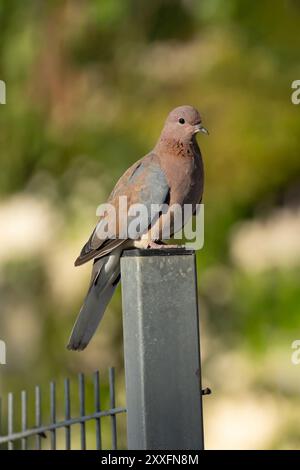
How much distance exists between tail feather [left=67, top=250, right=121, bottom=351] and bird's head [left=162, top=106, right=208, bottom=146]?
1.98ft

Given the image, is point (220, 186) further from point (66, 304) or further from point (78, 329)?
point (78, 329)

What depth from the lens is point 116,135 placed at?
844 cm

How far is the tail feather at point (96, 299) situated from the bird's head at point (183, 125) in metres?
0.60

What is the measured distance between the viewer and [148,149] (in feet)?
26.5

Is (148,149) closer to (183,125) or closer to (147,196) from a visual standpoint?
(183,125)

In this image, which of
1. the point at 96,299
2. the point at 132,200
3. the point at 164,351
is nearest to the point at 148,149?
the point at 132,200

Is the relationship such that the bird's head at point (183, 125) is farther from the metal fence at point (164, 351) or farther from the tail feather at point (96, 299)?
the metal fence at point (164, 351)

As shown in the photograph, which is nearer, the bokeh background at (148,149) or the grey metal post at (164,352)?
the grey metal post at (164,352)

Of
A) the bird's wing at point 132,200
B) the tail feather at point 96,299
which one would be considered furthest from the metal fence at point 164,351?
the bird's wing at point 132,200

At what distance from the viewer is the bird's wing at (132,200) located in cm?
432

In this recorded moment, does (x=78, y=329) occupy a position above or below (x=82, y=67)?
below

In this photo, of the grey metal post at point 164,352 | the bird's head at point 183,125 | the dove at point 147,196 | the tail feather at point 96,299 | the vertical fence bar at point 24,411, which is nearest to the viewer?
the grey metal post at point 164,352
